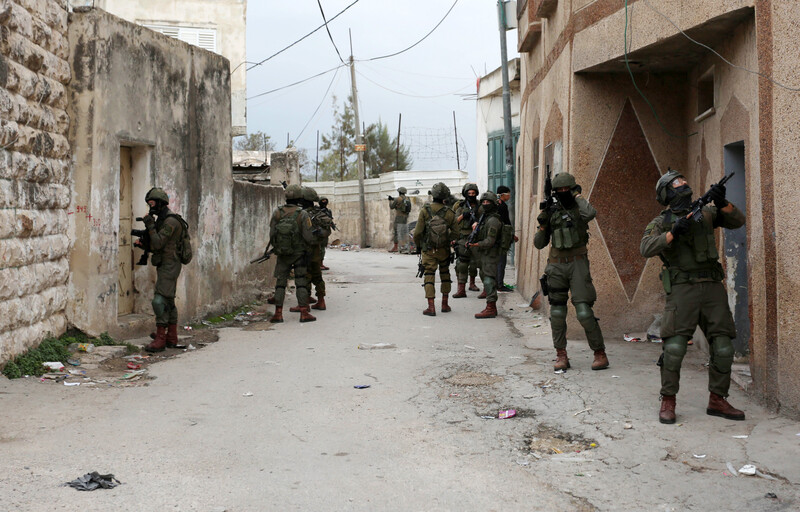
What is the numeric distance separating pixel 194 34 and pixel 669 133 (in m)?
14.4

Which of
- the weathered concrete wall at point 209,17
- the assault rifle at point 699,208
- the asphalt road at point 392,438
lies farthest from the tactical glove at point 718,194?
the weathered concrete wall at point 209,17

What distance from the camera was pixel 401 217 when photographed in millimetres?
22812

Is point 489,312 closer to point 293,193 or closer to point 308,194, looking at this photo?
point 308,194

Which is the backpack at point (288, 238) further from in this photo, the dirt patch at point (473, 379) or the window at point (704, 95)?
the window at point (704, 95)

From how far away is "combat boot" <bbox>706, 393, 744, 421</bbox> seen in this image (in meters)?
5.07

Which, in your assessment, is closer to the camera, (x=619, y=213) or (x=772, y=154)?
(x=772, y=154)

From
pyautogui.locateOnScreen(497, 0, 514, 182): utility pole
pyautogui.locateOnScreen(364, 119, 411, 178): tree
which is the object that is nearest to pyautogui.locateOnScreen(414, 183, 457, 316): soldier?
pyautogui.locateOnScreen(497, 0, 514, 182): utility pole

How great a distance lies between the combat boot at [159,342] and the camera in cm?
793

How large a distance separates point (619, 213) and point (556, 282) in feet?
6.70

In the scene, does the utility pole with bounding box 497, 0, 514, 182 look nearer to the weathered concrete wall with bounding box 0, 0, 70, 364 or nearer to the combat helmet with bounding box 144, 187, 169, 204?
the combat helmet with bounding box 144, 187, 169, 204

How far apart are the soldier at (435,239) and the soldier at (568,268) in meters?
3.66

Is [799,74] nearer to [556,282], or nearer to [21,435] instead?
[556,282]

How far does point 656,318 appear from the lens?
841 centimetres

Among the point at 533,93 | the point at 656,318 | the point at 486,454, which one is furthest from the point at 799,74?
the point at 533,93
